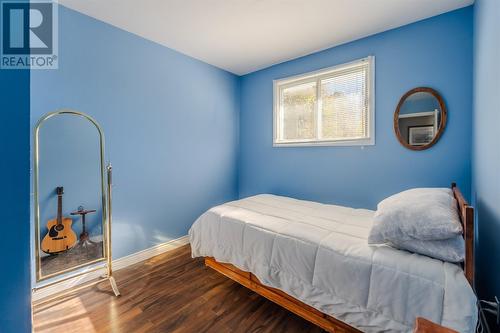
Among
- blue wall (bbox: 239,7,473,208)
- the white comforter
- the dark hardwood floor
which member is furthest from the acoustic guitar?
blue wall (bbox: 239,7,473,208)

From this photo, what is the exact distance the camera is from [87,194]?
206cm

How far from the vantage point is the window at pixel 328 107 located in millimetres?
2529

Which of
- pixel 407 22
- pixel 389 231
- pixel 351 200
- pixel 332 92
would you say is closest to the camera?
pixel 389 231

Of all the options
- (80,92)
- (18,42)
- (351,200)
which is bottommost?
(351,200)

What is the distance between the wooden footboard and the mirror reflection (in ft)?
4.20

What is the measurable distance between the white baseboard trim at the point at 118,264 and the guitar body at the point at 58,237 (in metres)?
0.33

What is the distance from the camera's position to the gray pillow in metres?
1.14

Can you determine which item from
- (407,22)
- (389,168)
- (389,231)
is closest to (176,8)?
(407,22)

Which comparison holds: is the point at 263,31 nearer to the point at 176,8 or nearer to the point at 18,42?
Result: the point at 176,8

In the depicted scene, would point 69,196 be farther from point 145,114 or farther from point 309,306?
point 309,306

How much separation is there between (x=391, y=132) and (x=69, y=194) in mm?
3277

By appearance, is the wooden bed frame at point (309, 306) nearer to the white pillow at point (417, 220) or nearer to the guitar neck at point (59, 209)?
the white pillow at point (417, 220)

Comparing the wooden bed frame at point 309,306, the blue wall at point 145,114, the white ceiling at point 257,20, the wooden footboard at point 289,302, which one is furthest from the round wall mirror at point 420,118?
the blue wall at point 145,114

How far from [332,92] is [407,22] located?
3.14 ft
